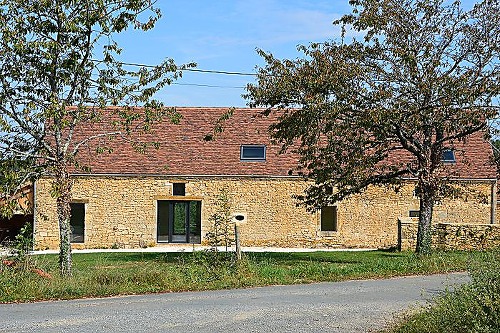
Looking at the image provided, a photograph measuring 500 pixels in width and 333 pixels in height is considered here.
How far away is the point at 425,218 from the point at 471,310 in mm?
13952

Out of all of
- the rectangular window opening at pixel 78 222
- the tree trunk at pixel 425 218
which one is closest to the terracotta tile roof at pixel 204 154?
the rectangular window opening at pixel 78 222

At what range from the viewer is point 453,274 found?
1659 centimetres

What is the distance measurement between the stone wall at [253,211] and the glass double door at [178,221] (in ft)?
1.47

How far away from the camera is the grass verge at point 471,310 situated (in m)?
7.64

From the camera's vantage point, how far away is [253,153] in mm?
30922

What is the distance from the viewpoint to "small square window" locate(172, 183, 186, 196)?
3002 centimetres

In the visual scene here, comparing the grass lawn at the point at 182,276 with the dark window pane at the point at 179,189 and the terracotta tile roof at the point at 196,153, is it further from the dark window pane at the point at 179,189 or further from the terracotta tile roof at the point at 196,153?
the dark window pane at the point at 179,189

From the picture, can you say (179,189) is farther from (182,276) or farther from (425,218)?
(182,276)

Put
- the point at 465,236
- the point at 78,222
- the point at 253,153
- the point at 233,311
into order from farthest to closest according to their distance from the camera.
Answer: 1. the point at 253,153
2. the point at 78,222
3. the point at 465,236
4. the point at 233,311

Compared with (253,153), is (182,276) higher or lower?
lower

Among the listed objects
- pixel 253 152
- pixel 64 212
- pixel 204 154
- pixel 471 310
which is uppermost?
pixel 253 152

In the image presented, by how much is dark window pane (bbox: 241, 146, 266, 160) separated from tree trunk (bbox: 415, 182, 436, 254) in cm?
1029

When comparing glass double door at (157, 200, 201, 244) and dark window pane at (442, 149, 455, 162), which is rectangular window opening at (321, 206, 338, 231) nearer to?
glass double door at (157, 200, 201, 244)

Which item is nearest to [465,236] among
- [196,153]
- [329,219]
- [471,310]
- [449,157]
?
[449,157]
